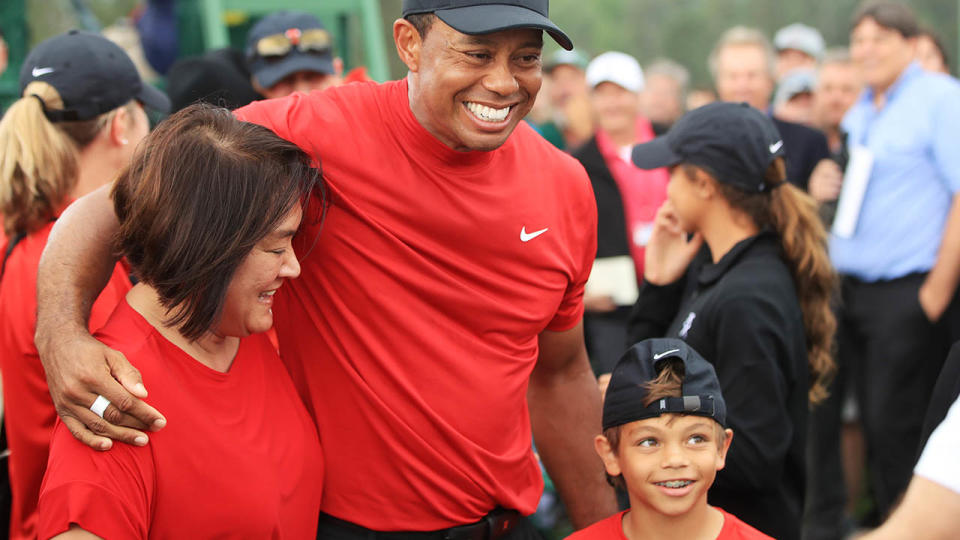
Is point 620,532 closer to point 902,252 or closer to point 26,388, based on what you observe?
point 26,388

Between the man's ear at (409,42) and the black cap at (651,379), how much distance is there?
36.0 inches

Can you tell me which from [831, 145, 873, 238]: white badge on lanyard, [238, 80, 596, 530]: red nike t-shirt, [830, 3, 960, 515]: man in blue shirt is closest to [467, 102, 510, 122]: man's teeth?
[238, 80, 596, 530]: red nike t-shirt

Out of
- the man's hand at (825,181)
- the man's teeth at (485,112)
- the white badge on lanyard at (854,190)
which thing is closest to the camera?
the man's teeth at (485,112)

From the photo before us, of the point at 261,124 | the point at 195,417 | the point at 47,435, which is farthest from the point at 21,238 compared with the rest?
the point at 195,417

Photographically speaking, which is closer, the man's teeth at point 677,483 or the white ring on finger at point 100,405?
the white ring on finger at point 100,405

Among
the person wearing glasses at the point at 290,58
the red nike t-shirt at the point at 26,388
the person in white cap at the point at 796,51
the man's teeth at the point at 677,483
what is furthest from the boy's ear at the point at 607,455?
the person in white cap at the point at 796,51

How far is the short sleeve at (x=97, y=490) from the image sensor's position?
1797 millimetres

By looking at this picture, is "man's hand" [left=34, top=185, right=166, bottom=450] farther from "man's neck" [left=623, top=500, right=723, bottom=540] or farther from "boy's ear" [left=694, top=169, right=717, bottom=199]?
"boy's ear" [left=694, top=169, right=717, bottom=199]

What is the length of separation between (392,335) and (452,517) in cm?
46

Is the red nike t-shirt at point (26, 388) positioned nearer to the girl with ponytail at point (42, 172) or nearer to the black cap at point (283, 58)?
the girl with ponytail at point (42, 172)

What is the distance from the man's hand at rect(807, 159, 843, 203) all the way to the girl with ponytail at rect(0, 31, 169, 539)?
3794mm

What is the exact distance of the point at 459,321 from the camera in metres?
2.40

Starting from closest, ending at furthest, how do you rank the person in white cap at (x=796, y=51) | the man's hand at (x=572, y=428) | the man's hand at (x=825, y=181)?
the man's hand at (x=572, y=428) < the man's hand at (x=825, y=181) < the person in white cap at (x=796, y=51)


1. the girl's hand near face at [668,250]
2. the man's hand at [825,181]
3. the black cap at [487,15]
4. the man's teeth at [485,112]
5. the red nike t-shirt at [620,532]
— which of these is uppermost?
the black cap at [487,15]
